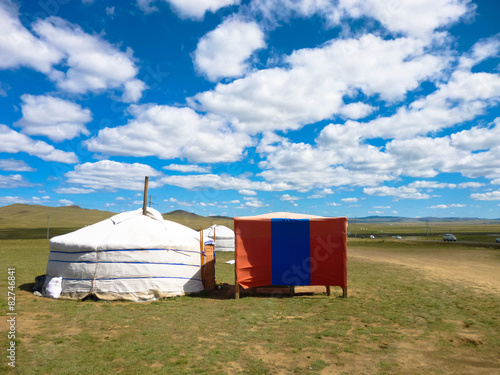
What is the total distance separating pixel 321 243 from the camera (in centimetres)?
1094

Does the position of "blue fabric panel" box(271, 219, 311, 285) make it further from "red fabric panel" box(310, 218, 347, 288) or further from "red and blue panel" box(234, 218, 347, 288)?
"red fabric panel" box(310, 218, 347, 288)

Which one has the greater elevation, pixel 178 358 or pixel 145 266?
pixel 145 266

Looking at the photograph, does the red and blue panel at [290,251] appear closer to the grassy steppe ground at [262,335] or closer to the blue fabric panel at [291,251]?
the blue fabric panel at [291,251]

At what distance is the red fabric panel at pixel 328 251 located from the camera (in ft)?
35.6

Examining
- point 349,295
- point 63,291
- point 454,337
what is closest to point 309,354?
point 454,337

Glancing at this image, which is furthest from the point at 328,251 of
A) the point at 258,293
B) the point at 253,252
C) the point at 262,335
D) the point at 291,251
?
the point at 262,335

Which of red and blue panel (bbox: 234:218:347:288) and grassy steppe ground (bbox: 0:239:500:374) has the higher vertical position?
red and blue panel (bbox: 234:218:347:288)

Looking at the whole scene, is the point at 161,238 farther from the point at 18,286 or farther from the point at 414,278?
the point at 414,278

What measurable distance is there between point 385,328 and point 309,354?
2.68 meters

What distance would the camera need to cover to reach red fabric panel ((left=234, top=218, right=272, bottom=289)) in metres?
10.9

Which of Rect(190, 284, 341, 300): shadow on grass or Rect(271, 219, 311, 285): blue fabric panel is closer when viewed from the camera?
Rect(271, 219, 311, 285): blue fabric panel

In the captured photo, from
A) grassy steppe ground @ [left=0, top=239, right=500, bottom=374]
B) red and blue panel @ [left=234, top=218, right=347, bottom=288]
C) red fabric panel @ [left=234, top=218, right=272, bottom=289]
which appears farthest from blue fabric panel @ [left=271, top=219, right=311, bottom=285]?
grassy steppe ground @ [left=0, top=239, right=500, bottom=374]

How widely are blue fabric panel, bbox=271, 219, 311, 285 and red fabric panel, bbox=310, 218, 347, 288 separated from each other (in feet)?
0.68

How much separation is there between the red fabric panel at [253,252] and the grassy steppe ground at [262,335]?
74 centimetres
